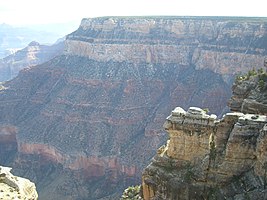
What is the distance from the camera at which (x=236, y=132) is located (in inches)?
1081

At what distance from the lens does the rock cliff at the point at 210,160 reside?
26.4 m

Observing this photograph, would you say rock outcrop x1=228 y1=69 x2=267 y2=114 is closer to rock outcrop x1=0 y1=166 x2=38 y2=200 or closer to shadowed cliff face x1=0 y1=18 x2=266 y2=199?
rock outcrop x1=0 y1=166 x2=38 y2=200

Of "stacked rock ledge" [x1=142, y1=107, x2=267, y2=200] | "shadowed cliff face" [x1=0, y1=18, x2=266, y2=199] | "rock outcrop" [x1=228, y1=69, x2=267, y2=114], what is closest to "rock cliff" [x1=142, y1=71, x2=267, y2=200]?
"stacked rock ledge" [x1=142, y1=107, x2=267, y2=200]

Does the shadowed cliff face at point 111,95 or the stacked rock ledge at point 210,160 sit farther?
the shadowed cliff face at point 111,95

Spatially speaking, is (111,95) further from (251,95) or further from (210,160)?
(210,160)

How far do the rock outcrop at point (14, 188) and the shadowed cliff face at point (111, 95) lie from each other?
53.7 meters

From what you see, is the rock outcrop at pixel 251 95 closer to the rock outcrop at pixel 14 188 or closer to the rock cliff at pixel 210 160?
the rock cliff at pixel 210 160

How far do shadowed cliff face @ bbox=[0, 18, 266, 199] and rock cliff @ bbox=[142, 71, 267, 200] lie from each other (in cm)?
4893

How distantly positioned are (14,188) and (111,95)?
244 ft

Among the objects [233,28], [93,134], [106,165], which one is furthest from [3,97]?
[233,28]

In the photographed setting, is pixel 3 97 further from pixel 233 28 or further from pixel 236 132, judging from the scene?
pixel 236 132

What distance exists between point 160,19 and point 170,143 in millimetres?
81793

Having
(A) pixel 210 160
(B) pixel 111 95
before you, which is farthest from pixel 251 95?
(B) pixel 111 95

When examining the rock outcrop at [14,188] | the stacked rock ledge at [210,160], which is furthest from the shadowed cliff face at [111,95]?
the rock outcrop at [14,188]
